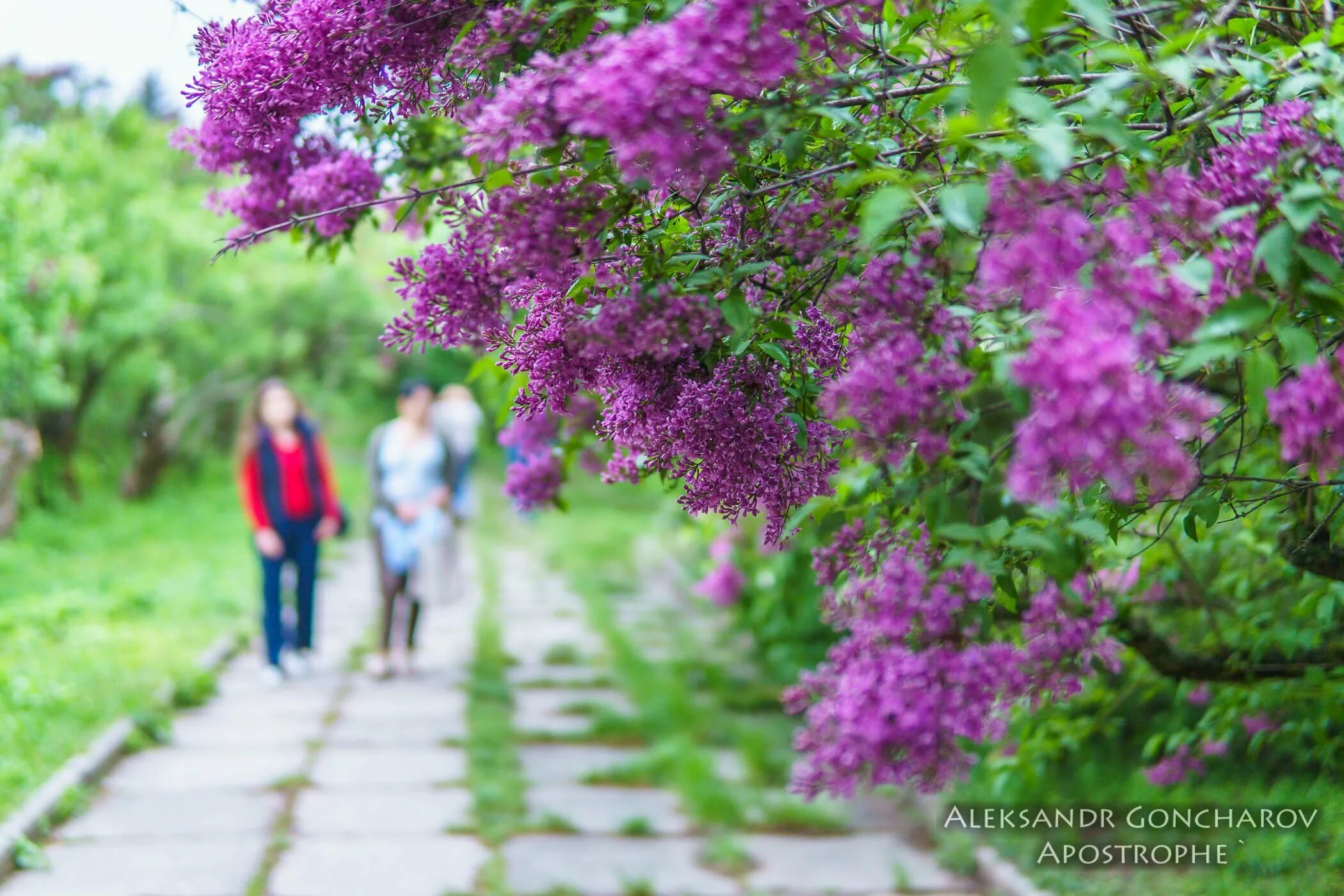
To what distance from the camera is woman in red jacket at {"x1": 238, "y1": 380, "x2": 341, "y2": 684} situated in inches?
291

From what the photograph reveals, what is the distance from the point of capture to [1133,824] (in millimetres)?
4383

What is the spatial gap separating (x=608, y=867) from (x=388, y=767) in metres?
1.59

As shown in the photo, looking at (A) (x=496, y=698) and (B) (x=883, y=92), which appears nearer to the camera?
(B) (x=883, y=92)

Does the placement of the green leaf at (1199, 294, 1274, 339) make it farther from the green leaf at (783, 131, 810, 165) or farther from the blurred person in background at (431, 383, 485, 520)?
the blurred person in background at (431, 383, 485, 520)

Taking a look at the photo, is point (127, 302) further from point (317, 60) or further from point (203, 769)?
point (317, 60)

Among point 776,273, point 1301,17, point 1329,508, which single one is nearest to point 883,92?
point 776,273

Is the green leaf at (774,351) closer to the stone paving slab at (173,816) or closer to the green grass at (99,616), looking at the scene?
the stone paving slab at (173,816)

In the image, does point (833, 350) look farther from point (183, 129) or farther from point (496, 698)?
point (496, 698)

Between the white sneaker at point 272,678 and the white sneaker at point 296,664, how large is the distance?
0.09 metres

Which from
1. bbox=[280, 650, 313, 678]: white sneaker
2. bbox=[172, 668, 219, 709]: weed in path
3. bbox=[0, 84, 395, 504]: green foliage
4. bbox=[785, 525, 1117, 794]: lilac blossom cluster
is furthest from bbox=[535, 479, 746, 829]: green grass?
bbox=[0, 84, 395, 504]: green foliage

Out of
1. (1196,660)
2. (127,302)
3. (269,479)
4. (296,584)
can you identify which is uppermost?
(127,302)

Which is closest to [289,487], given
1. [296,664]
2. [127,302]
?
[296,664]

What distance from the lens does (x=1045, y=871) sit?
4.29 m

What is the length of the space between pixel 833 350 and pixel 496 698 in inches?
219
